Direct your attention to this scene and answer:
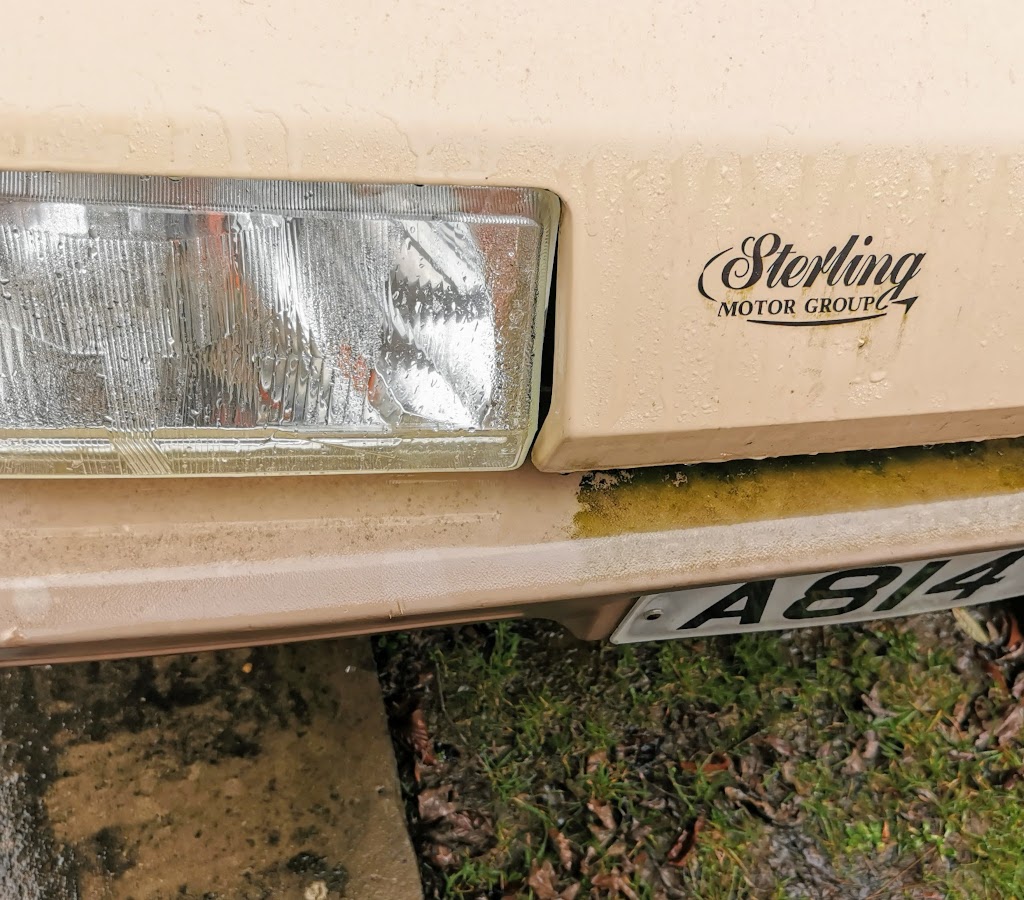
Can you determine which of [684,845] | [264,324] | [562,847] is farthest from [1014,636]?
[264,324]

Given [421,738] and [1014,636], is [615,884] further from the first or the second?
[1014,636]

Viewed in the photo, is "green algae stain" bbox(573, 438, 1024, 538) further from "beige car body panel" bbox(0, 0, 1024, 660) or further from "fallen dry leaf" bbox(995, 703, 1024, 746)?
"fallen dry leaf" bbox(995, 703, 1024, 746)

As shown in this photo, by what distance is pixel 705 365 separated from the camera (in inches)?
43.4

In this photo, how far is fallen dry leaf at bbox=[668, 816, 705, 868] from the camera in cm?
190

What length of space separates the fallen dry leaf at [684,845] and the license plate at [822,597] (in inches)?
24.4

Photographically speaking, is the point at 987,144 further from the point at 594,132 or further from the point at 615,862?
the point at 615,862

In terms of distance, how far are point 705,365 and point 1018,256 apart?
43 centimetres

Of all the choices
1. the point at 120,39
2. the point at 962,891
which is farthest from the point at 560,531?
the point at 962,891

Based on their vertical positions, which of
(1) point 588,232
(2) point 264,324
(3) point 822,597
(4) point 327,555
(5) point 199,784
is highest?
(1) point 588,232

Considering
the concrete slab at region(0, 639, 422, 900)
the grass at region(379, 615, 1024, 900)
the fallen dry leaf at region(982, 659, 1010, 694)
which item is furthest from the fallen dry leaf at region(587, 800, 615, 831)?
the fallen dry leaf at region(982, 659, 1010, 694)

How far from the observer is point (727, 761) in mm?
2059

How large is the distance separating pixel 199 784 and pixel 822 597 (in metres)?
1.31

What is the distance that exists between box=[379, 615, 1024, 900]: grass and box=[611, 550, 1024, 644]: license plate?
23.6 inches

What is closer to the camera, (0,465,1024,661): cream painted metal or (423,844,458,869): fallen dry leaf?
(0,465,1024,661): cream painted metal
